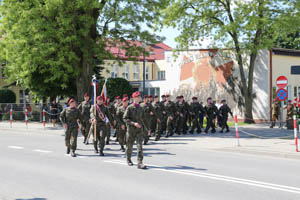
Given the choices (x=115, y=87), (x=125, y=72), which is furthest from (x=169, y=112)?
(x=125, y=72)

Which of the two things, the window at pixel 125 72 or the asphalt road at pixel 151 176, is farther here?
the window at pixel 125 72

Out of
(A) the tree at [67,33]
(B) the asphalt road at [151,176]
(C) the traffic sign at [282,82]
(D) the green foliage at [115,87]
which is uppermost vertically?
(A) the tree at [67,33]

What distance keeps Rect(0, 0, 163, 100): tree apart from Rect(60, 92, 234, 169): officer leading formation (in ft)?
21.7

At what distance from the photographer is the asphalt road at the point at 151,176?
7273 millimetres

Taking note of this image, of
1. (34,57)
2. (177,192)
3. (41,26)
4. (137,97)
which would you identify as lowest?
(177,192)

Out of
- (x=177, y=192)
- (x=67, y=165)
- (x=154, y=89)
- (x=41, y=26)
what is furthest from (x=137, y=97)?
(x=154, y=89)

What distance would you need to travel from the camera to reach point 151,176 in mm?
9055

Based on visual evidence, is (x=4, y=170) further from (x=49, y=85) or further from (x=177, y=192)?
(x=49, y=85)

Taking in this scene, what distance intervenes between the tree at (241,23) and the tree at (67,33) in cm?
169

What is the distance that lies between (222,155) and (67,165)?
478 cm

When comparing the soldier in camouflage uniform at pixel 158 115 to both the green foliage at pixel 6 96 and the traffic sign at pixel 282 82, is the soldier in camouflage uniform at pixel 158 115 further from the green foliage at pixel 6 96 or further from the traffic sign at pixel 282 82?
the green foliage at pixel 6 96

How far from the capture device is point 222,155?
41.9 ft

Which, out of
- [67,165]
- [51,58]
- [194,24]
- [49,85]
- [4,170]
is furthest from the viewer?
[49,85]

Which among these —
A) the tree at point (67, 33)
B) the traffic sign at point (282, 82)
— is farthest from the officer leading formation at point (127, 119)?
the tree at point (67, 33)
